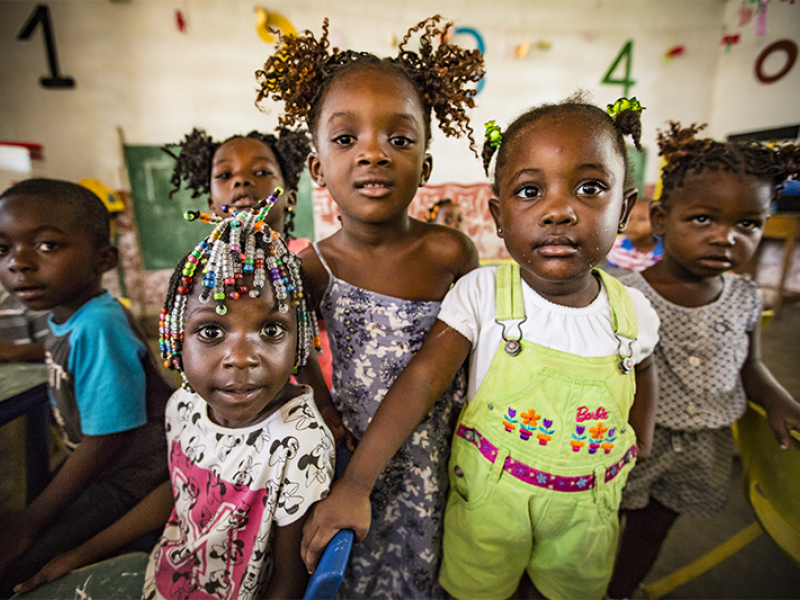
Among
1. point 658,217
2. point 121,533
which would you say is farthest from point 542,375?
point 121,533

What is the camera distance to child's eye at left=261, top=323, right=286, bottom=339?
73 centimetres

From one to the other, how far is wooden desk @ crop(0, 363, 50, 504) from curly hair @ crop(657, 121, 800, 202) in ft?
6.32

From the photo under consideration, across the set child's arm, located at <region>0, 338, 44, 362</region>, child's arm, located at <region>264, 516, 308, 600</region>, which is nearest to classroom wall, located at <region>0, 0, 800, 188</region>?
child's arm, located at <region>0, 338, 44, 362</region>

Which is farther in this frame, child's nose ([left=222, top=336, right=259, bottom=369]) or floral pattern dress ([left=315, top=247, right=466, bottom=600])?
floral pattern dress ([left=315, top=247, right=466, bottom=600])

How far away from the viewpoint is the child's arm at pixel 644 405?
95 centimetres

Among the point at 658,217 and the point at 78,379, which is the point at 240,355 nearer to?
the point at 78,379

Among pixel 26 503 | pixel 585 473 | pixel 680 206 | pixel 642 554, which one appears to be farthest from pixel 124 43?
pixel 642 554

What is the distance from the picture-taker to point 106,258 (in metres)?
1.10

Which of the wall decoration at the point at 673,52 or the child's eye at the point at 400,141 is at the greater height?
the wall decoration at the point at 673,52

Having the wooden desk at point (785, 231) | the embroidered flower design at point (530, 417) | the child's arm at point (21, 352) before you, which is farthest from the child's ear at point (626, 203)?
the wooden desk at point (785, 231)

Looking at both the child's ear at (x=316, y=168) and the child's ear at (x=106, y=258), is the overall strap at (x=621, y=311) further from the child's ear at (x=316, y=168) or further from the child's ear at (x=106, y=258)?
the child's ear at (x=106, y=258)

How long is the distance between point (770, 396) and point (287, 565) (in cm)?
135

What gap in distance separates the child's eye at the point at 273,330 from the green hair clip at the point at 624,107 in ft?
2.85

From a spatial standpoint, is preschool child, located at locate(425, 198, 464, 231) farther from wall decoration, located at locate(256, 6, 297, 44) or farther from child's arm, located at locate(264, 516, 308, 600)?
child's arm, located at locate(264, 516, 308, 600)
